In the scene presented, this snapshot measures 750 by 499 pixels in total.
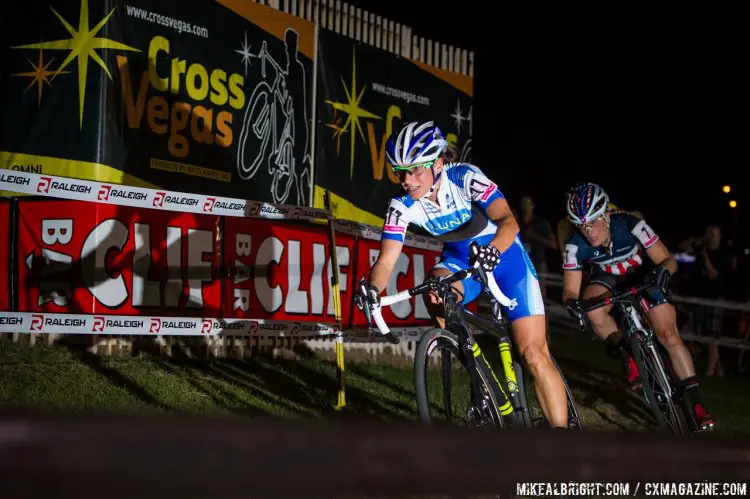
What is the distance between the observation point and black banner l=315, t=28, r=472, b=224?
10.5m

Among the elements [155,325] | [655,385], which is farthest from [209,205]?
[655,385]

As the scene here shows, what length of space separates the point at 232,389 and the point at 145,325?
4.02 ft

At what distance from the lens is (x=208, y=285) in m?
7.41

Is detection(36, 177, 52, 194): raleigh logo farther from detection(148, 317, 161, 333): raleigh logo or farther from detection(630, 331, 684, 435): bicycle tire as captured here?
detection(630, 331, 684, 435): bicycle tire

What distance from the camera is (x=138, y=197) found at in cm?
622

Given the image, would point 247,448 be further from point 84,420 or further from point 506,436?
point 506,436

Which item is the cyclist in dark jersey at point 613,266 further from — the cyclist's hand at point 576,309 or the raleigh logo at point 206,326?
the raleigh logo at point 206,326

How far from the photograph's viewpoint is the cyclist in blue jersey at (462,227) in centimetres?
508

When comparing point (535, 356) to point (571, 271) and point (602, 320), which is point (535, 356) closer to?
point (571, 271)

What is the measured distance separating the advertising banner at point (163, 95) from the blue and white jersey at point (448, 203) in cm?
373

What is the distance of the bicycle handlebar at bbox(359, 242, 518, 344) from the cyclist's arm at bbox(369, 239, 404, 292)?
5.3 inches

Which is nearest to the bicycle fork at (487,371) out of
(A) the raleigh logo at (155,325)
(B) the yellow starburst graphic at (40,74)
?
(A) the raleigh logo at (155,325)

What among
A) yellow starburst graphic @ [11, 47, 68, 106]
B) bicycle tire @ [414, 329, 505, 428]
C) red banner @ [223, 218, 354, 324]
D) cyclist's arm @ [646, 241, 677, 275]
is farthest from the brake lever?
yellow starburst graphic @ [11, 47, 68, 106]

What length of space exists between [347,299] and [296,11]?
3.60m
